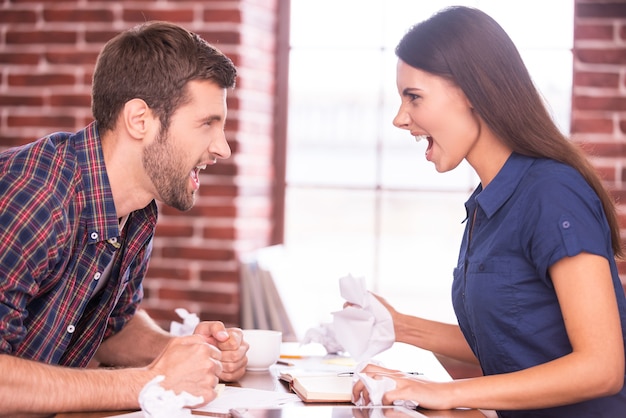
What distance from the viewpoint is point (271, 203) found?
3.07 metres

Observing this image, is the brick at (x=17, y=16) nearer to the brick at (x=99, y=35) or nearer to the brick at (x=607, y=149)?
the brick at (x=99, y=35)

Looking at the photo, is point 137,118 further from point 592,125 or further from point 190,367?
point 592,125

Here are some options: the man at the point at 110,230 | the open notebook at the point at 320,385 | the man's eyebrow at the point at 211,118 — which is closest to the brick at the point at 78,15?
the man at the point at 110,230

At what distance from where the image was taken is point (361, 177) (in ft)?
9.96

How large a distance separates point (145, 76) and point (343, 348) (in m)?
0.73

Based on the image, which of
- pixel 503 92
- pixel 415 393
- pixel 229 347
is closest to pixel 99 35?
pixel 229 347

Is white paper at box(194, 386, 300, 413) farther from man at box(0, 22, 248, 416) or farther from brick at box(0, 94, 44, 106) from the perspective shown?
brick at box(0, 94, 44, 106)

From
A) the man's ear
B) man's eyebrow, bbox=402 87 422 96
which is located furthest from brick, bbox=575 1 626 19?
the man's ear

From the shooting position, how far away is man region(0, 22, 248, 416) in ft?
4.66

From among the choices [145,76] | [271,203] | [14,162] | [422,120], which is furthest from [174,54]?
[271,203]

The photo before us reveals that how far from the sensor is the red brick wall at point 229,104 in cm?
279

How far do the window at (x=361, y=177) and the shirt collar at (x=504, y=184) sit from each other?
1285 mm

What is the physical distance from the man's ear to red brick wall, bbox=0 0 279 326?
1012 mm

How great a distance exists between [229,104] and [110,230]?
1179 millimetres
